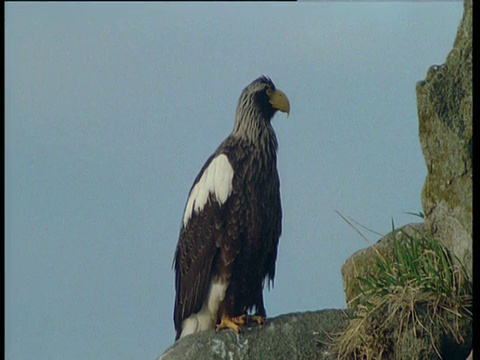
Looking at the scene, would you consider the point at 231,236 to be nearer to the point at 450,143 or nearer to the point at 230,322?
the point at 230,322

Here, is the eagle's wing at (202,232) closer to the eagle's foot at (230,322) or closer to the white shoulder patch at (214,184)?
the white shoulder patch at (214,184)


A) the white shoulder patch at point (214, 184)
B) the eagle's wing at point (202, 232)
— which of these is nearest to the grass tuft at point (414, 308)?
the eagle's wing at point (202, 232)

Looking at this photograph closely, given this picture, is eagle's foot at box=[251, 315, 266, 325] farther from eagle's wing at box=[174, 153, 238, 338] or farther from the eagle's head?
the eagle's head

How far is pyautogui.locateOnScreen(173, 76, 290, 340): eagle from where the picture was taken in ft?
26.9

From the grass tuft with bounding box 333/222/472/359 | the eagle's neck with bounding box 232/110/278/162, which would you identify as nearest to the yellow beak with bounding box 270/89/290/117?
the eagle's neck with bounding box 232/110/278/162

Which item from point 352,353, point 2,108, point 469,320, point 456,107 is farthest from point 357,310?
point 2,108

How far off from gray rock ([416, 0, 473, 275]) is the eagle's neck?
4.33 ft

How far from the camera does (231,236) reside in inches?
322

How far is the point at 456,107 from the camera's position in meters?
7.69

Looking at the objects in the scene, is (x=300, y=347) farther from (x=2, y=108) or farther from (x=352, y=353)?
(x=2, y=108)

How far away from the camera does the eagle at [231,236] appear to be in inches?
323

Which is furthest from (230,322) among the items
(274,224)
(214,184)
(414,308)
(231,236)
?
(414,308)

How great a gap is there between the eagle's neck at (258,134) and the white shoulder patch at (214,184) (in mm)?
295

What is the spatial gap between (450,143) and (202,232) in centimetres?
215
